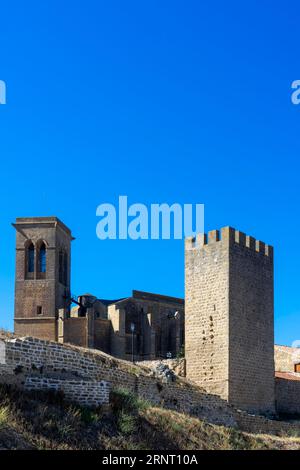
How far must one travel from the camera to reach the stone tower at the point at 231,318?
24.0m

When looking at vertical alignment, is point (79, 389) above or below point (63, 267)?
below

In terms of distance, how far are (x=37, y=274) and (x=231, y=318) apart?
16.5m

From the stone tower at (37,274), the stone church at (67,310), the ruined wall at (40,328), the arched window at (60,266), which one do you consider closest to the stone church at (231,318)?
the stone church at (67,310)

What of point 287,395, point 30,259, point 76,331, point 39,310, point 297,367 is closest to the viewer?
point 287,395

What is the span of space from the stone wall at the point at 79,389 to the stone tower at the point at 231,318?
383 inches

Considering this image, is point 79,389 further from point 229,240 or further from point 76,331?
point 76,331

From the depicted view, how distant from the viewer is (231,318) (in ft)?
78.8

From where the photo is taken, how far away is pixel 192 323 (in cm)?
2531

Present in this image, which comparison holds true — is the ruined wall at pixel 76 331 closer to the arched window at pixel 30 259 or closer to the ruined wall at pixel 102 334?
the ruined wall at pixel 102 334

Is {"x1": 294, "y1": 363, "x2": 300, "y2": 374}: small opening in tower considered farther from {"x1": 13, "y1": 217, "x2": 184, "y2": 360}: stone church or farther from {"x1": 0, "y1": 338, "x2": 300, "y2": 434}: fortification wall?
{"x1": 0, "y1": 338, "x2": 300, "y2": 434}: fortification wall

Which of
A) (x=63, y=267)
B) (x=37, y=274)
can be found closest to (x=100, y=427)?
(x=37, y=274)

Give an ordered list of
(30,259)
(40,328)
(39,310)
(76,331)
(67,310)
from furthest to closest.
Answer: (30,259), (39,310), (40,328), (67,310), (76,331)

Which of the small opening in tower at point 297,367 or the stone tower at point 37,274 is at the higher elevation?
the stone tower at point 37,274
